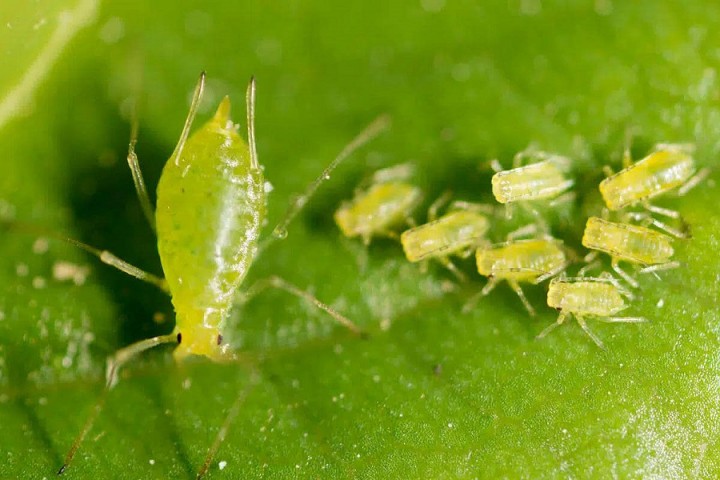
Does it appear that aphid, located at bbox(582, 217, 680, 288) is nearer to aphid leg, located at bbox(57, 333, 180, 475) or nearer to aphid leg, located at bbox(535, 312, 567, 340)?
aphid leg, located at bbox(535, 312, 567, 340)

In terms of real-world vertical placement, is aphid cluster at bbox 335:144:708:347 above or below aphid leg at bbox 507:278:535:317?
above

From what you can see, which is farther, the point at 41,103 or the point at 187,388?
the point at 41,103

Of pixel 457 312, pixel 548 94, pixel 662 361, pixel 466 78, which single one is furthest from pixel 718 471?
pixel 466 78

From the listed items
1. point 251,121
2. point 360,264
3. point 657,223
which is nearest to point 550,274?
point 657,223

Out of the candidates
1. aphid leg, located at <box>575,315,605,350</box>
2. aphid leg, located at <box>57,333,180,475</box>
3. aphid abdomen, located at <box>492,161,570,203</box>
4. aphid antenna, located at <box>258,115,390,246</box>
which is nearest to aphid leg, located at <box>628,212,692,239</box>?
aphid abdomen, located at <box>492,161,570,203</box>

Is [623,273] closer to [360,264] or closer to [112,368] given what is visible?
[360,264]

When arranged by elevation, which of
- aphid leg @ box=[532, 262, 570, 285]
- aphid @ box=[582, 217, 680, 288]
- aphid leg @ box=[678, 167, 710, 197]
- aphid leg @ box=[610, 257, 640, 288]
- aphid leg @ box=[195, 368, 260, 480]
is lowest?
aphid leg @ box=[195, 368, 260, 480]

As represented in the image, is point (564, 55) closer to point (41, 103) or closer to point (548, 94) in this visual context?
point (548, 94)
